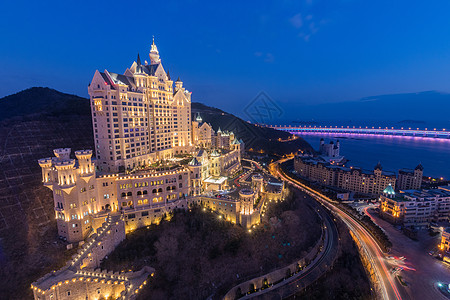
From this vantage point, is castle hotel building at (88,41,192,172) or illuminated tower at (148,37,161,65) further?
illuminated tower at (148,37,161,65)

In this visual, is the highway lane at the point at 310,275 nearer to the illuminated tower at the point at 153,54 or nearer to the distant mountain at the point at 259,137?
the illuminated tower at the point at 153,54

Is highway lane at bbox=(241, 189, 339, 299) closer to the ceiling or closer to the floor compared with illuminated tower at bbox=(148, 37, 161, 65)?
closer to the floor

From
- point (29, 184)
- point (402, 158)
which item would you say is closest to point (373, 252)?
point (29, 184)

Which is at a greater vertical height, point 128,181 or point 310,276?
point 128,181

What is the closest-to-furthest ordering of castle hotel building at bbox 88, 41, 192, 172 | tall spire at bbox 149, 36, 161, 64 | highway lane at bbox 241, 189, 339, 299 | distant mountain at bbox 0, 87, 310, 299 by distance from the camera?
1. distant mountain at bbox 0, 87, 310, 299
2. highway lane at bbox 241, 189, 339, 299
3. castle hotel building at bbox 88, 41, 192, 172
4. tall spire at bbox 149, 36, 161, 64

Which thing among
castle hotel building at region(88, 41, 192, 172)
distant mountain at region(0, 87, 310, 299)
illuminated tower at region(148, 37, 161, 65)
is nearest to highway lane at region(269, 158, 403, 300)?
castle hotel building at region(88, 41, 192, 172)

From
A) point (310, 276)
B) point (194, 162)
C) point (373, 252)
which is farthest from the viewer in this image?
point (194, 162)

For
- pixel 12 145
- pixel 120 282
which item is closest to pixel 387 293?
pixel 120 282

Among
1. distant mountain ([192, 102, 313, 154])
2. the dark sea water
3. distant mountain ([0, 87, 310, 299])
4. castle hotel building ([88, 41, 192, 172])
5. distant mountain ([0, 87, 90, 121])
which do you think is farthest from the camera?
distant mountain ([192, 102, 313, 154])

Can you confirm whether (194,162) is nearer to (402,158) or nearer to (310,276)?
(310,276)

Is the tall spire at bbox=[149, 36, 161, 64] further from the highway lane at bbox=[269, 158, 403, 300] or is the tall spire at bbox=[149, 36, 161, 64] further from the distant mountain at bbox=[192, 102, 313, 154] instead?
the distant mountain at bbox=[192, 102, 313, 154]

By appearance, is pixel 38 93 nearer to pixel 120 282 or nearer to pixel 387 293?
pixel 120 282
